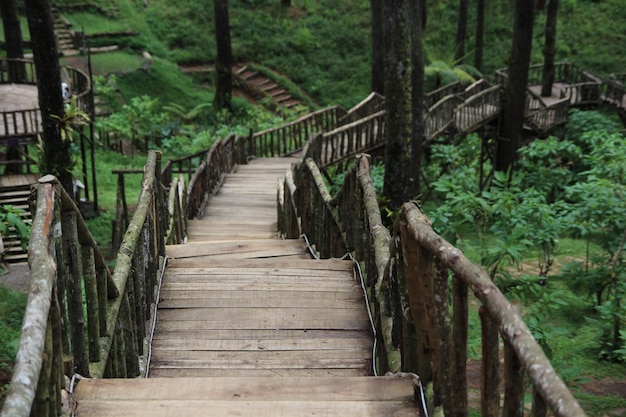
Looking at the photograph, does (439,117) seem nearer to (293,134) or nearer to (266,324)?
(293,134)

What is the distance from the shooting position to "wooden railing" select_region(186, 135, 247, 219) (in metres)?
13.0

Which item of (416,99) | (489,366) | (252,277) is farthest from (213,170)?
(489,366)

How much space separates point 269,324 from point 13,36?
64.8 ft

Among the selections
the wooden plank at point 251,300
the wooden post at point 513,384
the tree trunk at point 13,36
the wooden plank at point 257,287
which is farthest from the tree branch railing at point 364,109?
the wooden post at point 513,384

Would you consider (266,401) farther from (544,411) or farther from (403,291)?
(544,411)

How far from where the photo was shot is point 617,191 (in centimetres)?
877

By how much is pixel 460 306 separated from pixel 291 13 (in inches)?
1419

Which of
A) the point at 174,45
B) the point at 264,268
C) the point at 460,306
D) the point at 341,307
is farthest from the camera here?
the point at 174,45

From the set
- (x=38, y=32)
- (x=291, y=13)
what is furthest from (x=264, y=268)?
(x=291, y=13)

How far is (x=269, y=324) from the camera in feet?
17.5

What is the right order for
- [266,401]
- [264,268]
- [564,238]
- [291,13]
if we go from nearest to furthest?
[266,401] → [264,268] → [564,238] → [291,13]

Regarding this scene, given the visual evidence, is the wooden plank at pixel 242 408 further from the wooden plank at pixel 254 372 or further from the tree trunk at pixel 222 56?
the tree trunk at pixel 222 56

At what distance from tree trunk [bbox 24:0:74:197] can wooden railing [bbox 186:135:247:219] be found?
2247 mm

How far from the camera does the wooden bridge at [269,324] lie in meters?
2.63
